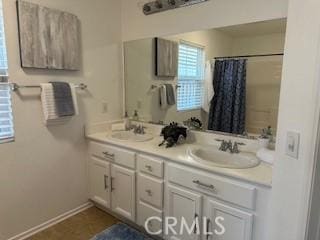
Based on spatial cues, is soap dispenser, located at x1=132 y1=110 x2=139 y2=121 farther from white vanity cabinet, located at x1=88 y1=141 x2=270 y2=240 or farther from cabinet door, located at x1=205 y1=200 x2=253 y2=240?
cabinet door, located at x1=205 y1=200 x2=253 y2=240

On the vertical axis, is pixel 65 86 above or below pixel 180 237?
above

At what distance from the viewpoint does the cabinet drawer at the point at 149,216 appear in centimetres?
188

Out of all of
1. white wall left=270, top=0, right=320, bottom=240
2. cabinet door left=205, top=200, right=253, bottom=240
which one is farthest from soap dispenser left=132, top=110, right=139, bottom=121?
white wall left=270, top=0, right=320, bottom=240

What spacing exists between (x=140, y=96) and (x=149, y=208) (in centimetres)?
123

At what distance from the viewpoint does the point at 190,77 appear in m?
2.20

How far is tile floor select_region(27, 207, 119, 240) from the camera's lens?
6.76ft

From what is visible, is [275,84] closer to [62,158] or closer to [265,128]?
[265,128]

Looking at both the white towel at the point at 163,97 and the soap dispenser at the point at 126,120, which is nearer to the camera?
the white towel at the point at 163,97

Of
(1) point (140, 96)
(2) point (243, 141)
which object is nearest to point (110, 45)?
(1) point (140, 96)

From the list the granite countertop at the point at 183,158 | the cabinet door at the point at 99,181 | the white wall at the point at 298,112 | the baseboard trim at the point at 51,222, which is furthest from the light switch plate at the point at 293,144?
the baseboard trim at the point at 51,222

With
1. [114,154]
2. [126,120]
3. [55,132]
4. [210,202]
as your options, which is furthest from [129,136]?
[210,202]

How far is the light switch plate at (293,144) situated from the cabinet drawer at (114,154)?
1.23 meters

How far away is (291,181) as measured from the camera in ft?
3.59

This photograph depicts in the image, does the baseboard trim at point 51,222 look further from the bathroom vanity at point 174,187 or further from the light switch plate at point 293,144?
the light switch plate at point 293,144
